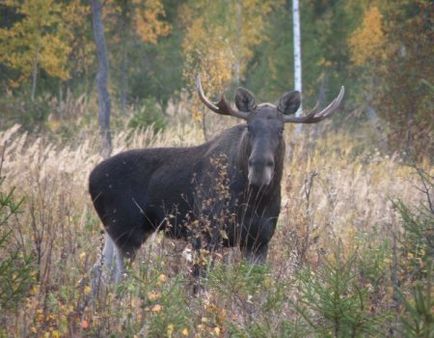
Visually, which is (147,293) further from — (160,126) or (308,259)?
(160,126)

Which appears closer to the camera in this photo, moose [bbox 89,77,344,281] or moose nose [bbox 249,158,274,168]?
moose nose [bbox 249,158,274,168]

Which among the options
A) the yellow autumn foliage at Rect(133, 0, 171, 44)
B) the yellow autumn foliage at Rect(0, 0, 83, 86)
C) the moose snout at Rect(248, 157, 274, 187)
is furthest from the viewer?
the yellow autumn foliage at Rect(133, 0, 171, 44)

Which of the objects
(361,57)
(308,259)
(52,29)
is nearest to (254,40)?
(361,57)

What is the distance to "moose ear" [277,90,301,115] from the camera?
8.48 m

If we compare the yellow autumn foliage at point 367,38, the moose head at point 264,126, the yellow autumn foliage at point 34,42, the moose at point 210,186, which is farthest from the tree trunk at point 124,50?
the moose head at point 264,126

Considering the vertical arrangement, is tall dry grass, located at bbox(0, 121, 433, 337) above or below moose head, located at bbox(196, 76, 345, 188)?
below

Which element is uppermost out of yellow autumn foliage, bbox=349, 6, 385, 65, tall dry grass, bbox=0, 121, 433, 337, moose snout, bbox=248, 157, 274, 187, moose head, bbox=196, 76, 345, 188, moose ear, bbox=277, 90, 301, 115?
yellow autumn foliage, bbox=349, 6, 385, 65

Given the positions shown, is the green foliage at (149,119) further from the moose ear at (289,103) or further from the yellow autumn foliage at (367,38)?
the yellow autumn foliage at (367,38)

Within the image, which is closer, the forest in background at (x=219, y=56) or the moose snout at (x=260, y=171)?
the moose snout at (x=260, y=171)

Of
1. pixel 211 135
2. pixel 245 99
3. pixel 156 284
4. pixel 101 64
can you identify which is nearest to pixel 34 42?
pixel 101 64

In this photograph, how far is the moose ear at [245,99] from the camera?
27.8ft

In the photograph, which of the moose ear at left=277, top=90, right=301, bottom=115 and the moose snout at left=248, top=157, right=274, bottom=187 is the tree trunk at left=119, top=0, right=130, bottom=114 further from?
the moose snout at left=248, top=157, right=274, bottom=187

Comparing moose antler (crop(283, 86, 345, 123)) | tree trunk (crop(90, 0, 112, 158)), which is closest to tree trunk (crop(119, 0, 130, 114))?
tree trunk (crop(90, 0, 112, 158))

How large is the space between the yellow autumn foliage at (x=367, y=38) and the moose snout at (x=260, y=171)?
63.3ft
